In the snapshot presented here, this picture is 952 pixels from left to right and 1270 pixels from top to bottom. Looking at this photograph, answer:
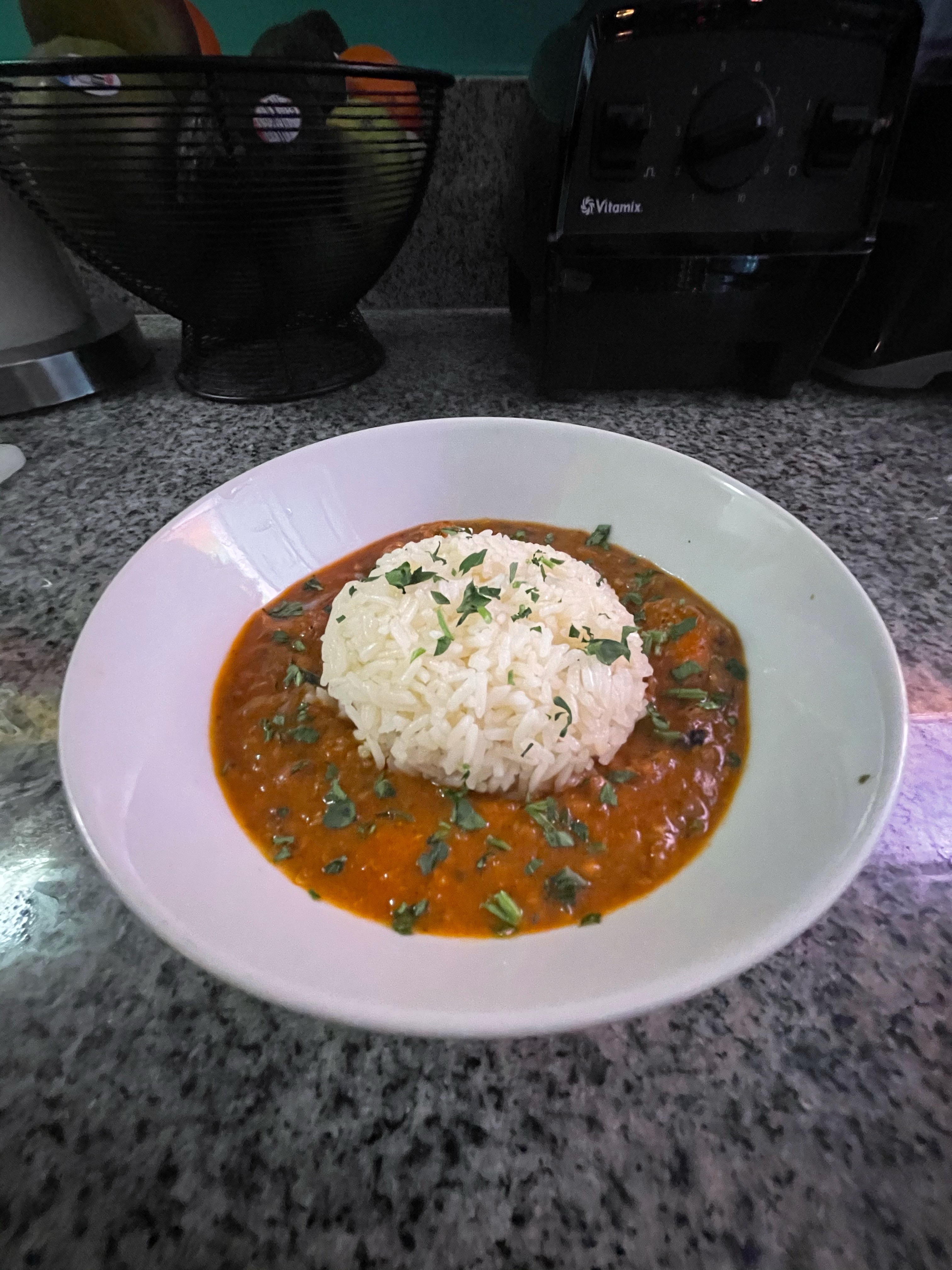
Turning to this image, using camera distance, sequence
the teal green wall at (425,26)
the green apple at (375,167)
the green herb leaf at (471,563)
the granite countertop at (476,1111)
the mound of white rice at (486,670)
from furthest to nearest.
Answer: the teal green wall at (425,26)
the green apple at (375,167)
the green herb leaf at (471,563)
the mound of white rice at (486,670)
the granite countertop at (476,1111)

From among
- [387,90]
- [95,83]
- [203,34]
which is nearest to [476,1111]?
[95,83]

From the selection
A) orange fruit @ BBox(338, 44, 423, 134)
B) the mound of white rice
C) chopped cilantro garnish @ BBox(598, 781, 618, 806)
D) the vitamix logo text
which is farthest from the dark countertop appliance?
chopped cilantro garnish @ BBox(598, 781, 618, 806)

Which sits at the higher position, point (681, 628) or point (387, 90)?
point (387, 90)

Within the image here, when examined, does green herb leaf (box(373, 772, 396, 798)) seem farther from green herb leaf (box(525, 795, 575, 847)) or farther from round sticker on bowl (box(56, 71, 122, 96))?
round sticker on bowl (box(56, 71, 122, 96))

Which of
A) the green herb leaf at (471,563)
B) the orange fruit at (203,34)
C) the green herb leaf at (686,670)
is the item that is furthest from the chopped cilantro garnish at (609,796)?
the orange fruit at (203,34)

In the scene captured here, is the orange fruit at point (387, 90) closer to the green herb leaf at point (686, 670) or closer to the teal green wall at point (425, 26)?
the teal green wall at point (425, 26)

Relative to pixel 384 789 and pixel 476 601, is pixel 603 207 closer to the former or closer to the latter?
pixel 476 601
